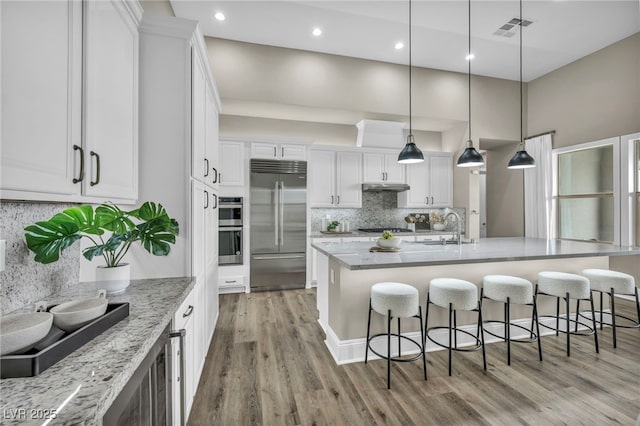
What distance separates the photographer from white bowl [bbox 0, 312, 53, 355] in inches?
27.8

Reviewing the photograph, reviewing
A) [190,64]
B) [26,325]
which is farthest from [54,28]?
[26,325]

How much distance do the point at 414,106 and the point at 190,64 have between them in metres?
3.93

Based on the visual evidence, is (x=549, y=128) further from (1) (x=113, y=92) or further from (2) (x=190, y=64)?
(1) (x=113, y=92)

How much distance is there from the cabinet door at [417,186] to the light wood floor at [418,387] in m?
2.98

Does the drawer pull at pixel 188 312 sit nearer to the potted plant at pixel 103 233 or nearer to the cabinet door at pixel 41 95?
the potted plant at pixel 103 233

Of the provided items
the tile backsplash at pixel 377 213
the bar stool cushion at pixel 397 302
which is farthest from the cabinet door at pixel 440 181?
the bar stool cushion at pixel 397 302

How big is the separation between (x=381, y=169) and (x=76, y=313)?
4823mm

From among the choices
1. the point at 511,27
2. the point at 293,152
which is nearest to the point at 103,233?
the point at 293,152

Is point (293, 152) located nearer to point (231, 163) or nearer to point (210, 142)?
point (231, 163)

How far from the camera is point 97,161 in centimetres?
118

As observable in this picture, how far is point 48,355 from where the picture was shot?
0.73 metres

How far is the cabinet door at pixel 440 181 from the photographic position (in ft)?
17.6

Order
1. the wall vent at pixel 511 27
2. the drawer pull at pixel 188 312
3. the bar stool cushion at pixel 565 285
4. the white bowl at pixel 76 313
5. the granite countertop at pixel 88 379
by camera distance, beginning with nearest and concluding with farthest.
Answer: the granite countertop at pixel 88 379 < the white bowl at pixel 76 313 < the drawer pull at pixel 188 312 < the bar stool cushion at pixel 565 285 < the wall vent at pixel 511 27

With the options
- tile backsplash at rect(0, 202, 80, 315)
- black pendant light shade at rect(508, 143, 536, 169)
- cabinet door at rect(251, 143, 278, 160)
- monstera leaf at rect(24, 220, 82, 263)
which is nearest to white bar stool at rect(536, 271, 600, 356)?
black pendant light shade at rect(508, 143, 536, 169)
